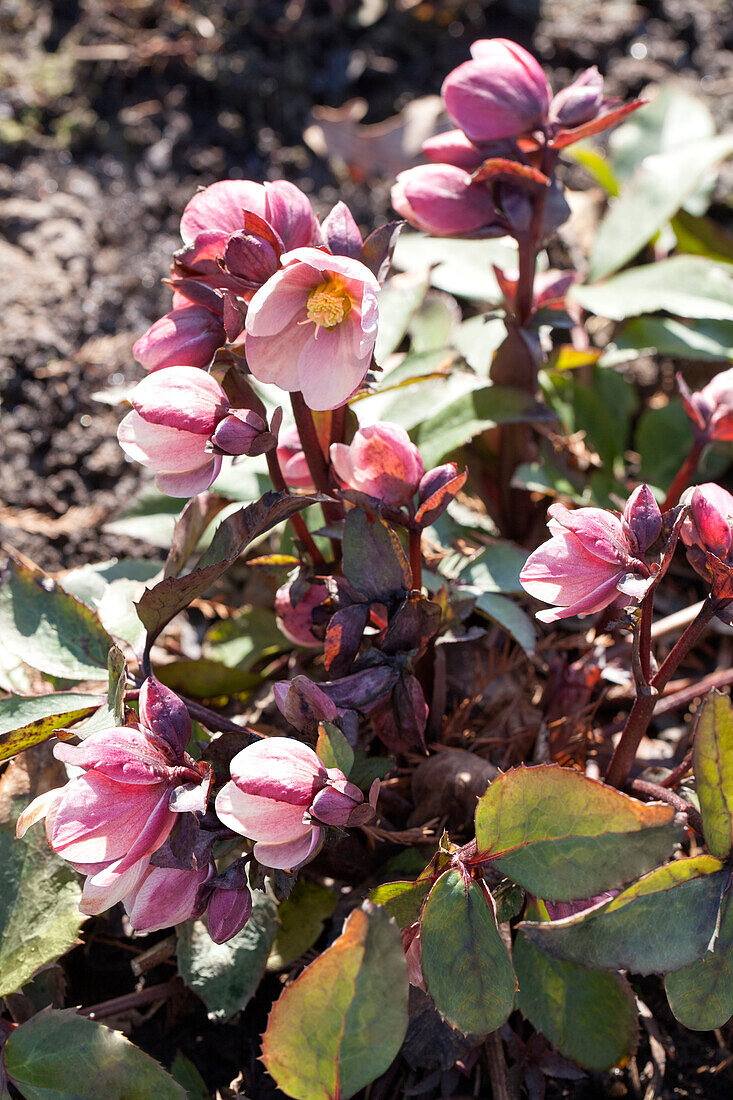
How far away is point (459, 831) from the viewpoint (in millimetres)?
1062

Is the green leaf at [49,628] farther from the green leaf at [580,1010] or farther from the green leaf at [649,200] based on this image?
the green leaf at [649,200]

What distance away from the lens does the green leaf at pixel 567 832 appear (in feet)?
2.40

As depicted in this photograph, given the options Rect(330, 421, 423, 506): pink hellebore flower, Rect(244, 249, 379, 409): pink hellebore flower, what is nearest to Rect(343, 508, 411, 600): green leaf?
Rect(330, 421, 423, 506): pink hellebore flower

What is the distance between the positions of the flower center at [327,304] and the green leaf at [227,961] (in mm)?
619

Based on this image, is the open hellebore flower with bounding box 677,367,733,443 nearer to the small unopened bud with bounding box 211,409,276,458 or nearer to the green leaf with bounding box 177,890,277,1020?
the small unopened bud with bounding box 211,409,276,458

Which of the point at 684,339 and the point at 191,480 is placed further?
the point at 684,339

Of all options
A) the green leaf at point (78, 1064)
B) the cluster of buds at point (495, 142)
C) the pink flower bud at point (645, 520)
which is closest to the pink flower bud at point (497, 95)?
the cluster of buds at point (495, 142)

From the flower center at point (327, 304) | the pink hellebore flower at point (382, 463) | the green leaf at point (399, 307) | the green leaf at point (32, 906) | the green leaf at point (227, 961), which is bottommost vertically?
the green leaf at point (227, 961)

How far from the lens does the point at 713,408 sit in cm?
114

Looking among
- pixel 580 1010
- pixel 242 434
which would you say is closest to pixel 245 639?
pixel 242 434

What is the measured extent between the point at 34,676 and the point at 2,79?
5.05ft

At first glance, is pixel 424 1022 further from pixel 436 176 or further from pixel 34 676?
pixel 436 176

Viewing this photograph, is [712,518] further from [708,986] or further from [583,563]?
[708,986]

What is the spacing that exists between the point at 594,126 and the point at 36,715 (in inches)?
36.1
